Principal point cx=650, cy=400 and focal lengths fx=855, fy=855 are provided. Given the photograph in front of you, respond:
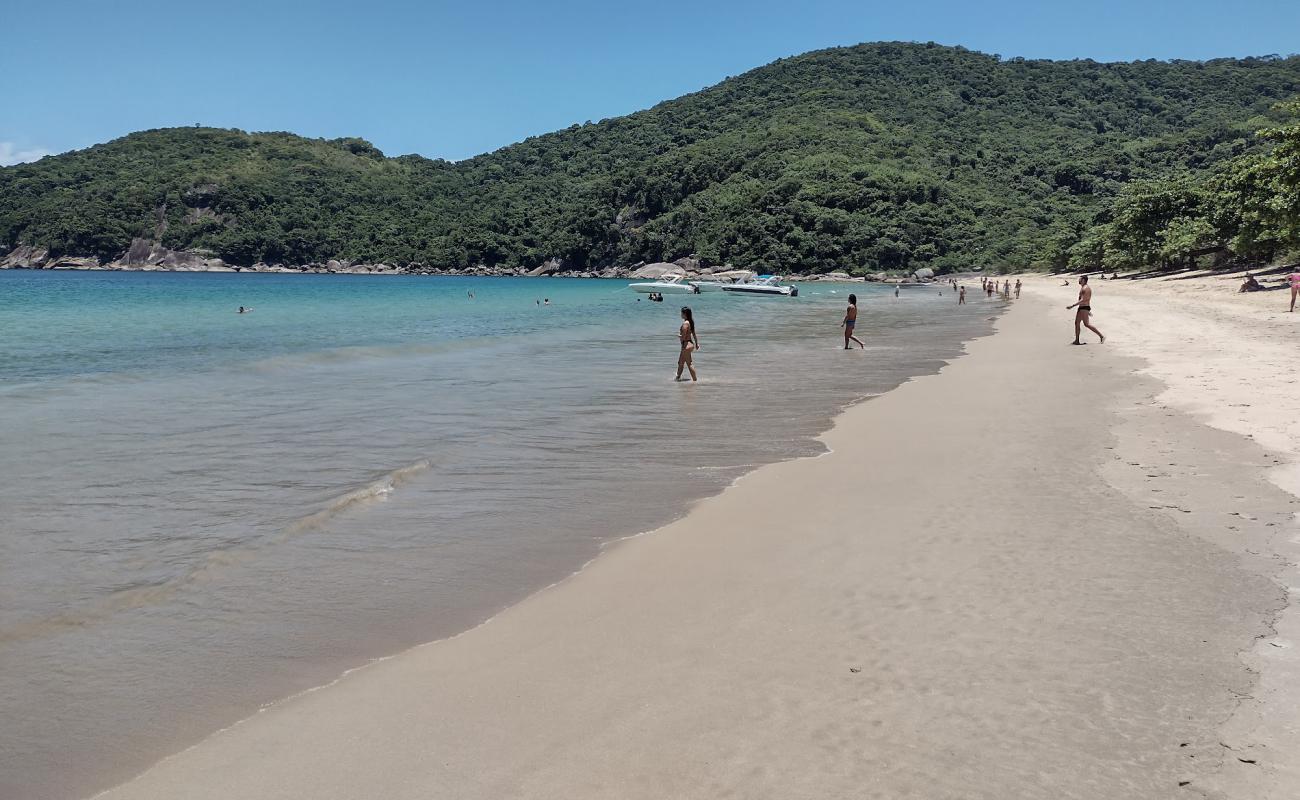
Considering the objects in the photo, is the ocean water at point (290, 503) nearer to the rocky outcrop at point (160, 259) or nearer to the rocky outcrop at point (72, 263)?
the rocky outcrop at point (160, 259)

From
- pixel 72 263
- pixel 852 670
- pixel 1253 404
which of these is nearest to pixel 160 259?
pixel 72 263

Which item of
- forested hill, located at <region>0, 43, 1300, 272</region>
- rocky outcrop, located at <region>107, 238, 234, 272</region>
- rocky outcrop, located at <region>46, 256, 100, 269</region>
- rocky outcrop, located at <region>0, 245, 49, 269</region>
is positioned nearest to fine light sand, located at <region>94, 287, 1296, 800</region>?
forested hill, located at <region>0, 43, 1300, 272</region>

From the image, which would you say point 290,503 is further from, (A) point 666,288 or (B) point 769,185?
(B) point 769,185

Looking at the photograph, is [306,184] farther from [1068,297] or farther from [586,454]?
[586,454]

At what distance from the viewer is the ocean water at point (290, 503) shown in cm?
470

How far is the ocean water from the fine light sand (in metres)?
0.54

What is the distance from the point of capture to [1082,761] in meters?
3.61

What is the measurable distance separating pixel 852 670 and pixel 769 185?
148 metres

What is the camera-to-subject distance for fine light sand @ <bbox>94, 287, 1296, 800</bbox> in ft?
11.8

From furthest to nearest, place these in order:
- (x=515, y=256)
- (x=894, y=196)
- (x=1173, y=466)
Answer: (x=515, y=256), (x=894, y=196), (x=1173, y=466)

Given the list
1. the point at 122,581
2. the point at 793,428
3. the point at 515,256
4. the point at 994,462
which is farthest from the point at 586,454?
the point at 515,256

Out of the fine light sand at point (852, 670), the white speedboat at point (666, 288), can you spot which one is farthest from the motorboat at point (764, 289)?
the fine light sand at point (852, 670)

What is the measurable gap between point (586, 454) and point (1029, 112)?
201727 millimetres

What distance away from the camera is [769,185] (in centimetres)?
14638
